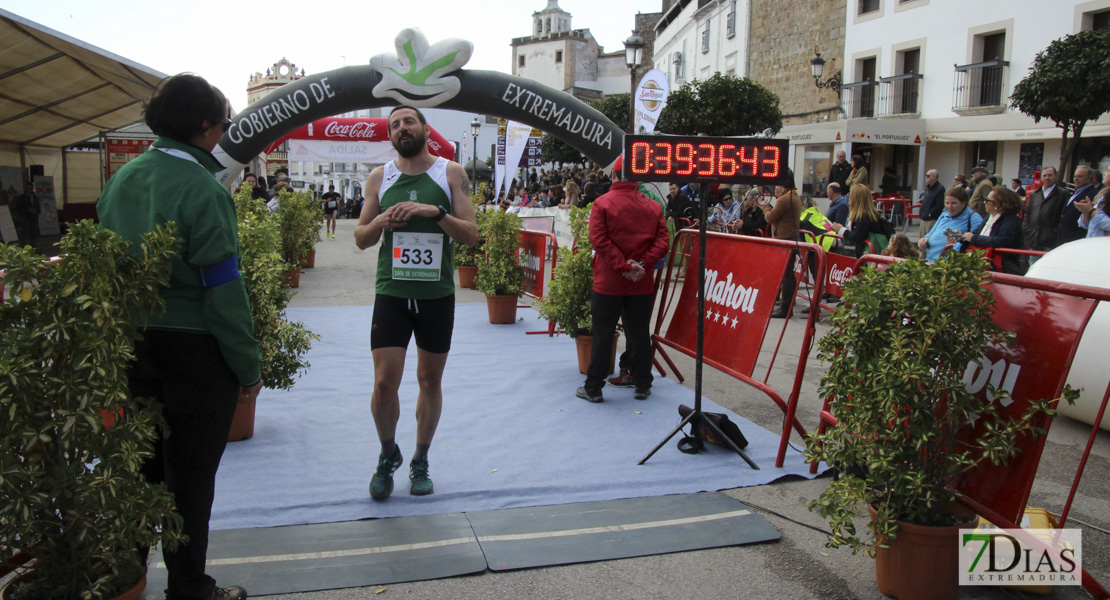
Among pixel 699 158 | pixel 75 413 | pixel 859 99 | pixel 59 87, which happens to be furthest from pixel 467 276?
pixel 859 99

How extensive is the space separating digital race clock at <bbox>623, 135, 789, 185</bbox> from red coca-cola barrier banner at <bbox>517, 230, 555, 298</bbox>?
4.99 m

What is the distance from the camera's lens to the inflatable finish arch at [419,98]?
8.52 metres

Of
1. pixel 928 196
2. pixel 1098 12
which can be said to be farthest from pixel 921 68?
pixel 928 196

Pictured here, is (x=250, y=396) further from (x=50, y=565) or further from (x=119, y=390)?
(x=50, y=565)

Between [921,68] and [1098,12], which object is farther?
[921,68]

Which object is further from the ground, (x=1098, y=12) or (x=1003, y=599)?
(x=1098, y=12)

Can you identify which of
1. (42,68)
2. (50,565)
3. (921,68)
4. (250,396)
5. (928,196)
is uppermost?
(921,68)

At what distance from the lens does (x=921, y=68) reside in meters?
24.3

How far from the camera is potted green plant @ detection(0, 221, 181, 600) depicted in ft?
7.21

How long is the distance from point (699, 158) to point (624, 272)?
4.77 feet

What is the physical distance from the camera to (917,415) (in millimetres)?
3000

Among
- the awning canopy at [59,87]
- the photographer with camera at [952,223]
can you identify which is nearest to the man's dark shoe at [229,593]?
the photographer with camera at [952,223]

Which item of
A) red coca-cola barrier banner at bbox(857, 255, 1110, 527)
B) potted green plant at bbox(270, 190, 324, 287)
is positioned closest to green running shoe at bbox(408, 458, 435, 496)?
red coca-cola barrier banner at bbox(857, 255, 1110, 527)

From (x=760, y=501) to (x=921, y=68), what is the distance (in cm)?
2391
